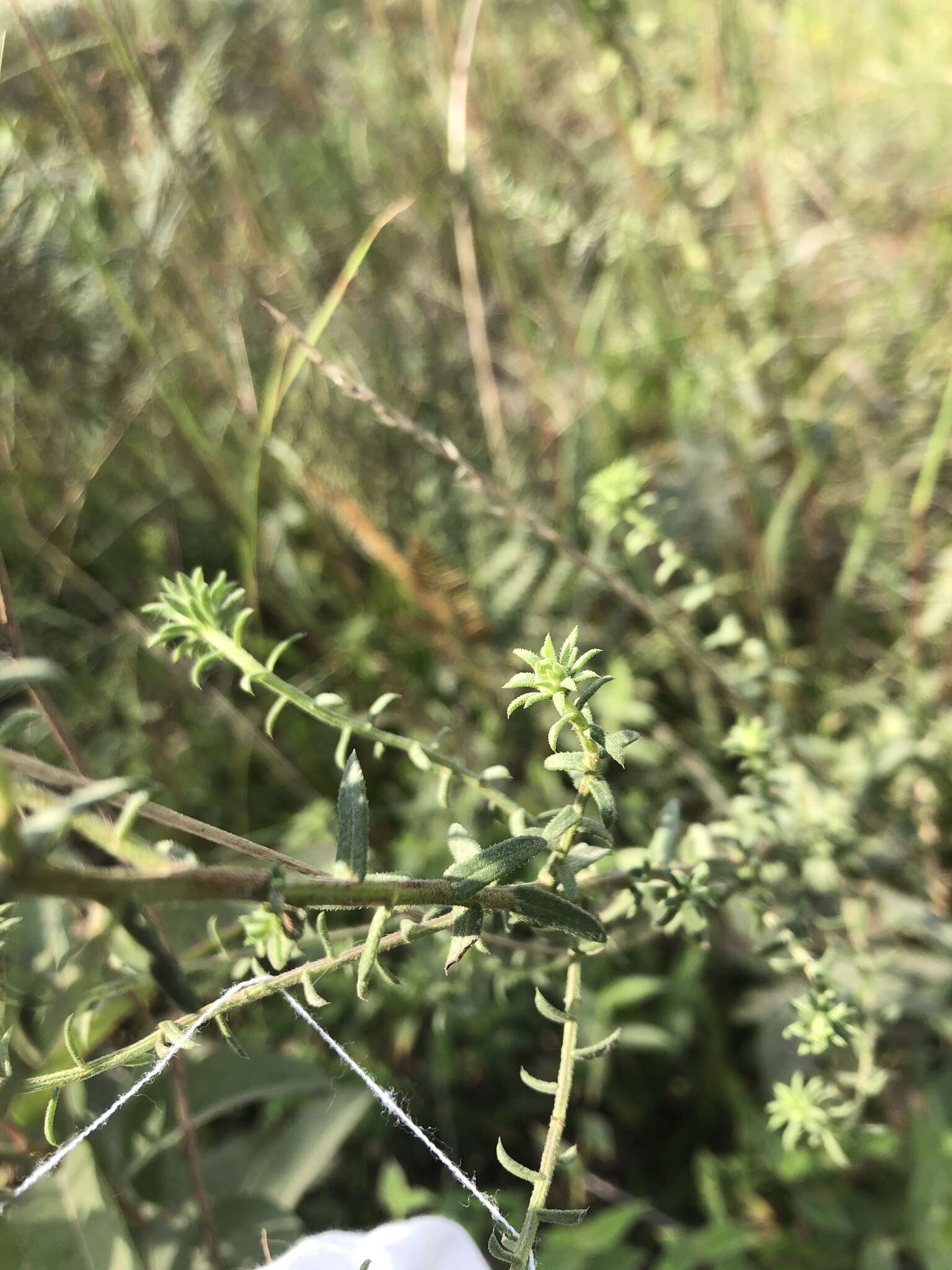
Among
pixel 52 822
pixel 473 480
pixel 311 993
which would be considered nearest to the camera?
pixel 52 822

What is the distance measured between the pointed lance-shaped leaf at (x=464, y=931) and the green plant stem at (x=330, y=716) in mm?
133

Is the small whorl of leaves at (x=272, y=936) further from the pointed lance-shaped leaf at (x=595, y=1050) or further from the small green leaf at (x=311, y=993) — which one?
the pointed lance-shaped leaf at (x=595, y=1050)

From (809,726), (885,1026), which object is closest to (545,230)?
(809,726)

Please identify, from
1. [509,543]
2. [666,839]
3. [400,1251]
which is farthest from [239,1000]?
[509,543]

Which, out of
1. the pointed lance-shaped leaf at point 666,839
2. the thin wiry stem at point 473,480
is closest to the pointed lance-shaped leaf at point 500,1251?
the pointed lance-shaped leaf at point 666,839

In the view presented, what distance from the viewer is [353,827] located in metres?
0.37

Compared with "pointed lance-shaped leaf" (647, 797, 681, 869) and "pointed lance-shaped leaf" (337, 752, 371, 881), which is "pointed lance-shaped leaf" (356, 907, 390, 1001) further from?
"pointed lance-shaped leaf" (647, 797, 681, 869)

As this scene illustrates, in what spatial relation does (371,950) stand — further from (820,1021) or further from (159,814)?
(820,1021)

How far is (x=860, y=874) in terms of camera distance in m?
0.97

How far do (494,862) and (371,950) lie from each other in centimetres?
7

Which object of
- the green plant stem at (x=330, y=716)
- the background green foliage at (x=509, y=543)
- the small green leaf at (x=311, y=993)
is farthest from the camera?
the background green foliage at (x=509, y=543)

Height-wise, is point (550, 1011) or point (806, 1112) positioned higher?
point (550, 1011)

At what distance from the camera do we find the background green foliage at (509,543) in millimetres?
810

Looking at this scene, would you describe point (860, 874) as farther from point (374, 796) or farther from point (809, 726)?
point (374, 796)
